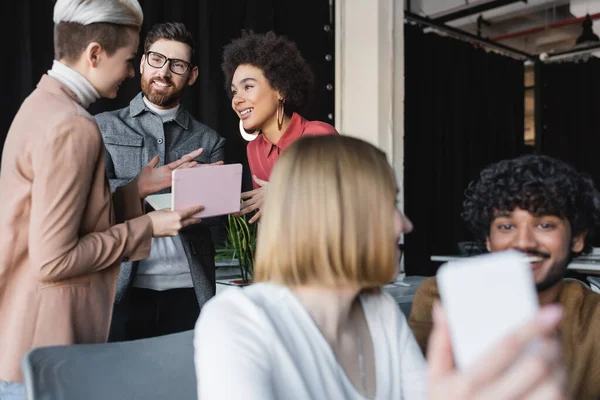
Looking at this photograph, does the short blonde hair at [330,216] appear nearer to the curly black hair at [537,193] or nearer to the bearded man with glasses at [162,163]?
the curly black hair at [537,193]

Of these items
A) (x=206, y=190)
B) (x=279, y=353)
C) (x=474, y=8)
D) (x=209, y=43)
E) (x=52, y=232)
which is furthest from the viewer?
(x=474, y=8)

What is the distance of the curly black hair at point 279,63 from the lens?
2.32 metres

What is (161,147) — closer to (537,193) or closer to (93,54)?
(93,54)

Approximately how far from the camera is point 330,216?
873mm

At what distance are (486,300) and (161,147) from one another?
1818 mm

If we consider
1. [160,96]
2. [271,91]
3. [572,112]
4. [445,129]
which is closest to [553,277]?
[271,91]

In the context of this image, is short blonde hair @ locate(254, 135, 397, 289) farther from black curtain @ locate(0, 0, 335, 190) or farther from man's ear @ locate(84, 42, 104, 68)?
black curtain @ locate(0, 0, 335, 190)

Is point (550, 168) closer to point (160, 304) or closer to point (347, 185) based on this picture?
point (347, 185)

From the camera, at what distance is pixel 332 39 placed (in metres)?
3.97

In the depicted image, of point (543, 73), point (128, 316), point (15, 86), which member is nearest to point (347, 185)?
point (128, 316)

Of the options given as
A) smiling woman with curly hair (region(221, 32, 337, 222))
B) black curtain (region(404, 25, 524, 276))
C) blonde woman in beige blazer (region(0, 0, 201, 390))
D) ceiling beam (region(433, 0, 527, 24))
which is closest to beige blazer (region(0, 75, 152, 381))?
blonde woman in beige blazer (region(0, 0, 201, 390))

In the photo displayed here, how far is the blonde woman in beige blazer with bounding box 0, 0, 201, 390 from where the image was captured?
1.23 metres

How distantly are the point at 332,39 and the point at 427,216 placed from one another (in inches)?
74.6

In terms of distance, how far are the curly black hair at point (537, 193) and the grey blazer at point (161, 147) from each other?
2.90ft
